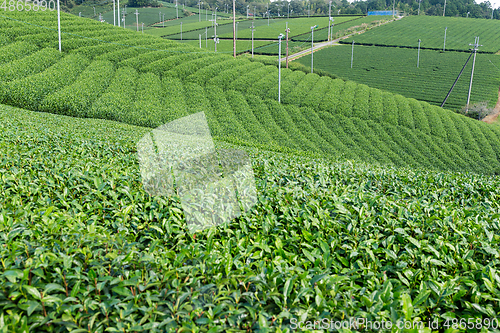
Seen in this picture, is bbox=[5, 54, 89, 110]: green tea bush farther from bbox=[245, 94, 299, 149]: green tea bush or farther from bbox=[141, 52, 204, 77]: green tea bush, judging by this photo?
bbox=[245, 94, 299, 149]: green tea bush

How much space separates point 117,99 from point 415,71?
50.0 metres

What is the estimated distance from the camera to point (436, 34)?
78375mm

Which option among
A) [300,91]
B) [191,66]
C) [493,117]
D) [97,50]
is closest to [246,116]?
[300,91]

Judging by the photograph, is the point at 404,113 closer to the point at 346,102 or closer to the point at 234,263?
the point at 346,102

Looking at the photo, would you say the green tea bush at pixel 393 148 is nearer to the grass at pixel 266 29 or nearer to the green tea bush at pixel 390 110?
the green tea bush at pixel 390 110

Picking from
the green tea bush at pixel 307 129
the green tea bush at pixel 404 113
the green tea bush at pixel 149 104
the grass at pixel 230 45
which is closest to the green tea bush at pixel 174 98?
the green tea bush at pixel 149 104

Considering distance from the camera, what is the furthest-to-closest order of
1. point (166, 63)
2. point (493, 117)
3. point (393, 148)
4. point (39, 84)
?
point (493, 117)
point (166, 63)
point (393, 148)
point (39, 84)

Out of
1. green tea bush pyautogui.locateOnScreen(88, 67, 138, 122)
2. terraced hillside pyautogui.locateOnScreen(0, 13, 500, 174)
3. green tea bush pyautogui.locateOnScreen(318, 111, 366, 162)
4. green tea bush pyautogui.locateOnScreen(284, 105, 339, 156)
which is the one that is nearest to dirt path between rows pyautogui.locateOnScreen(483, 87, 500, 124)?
terraced hillside pyautogui.locateOnScreen(0, 13, 500, 174)

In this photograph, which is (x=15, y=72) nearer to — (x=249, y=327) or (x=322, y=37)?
(x=249, y=327)

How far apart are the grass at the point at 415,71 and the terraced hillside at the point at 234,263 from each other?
4544cm

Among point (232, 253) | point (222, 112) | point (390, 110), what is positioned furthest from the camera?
point (390, 110)

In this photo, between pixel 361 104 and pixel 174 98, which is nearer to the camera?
pixel 174 98

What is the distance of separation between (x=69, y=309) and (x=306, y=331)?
1464 mm

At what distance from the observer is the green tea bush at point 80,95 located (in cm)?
1962
